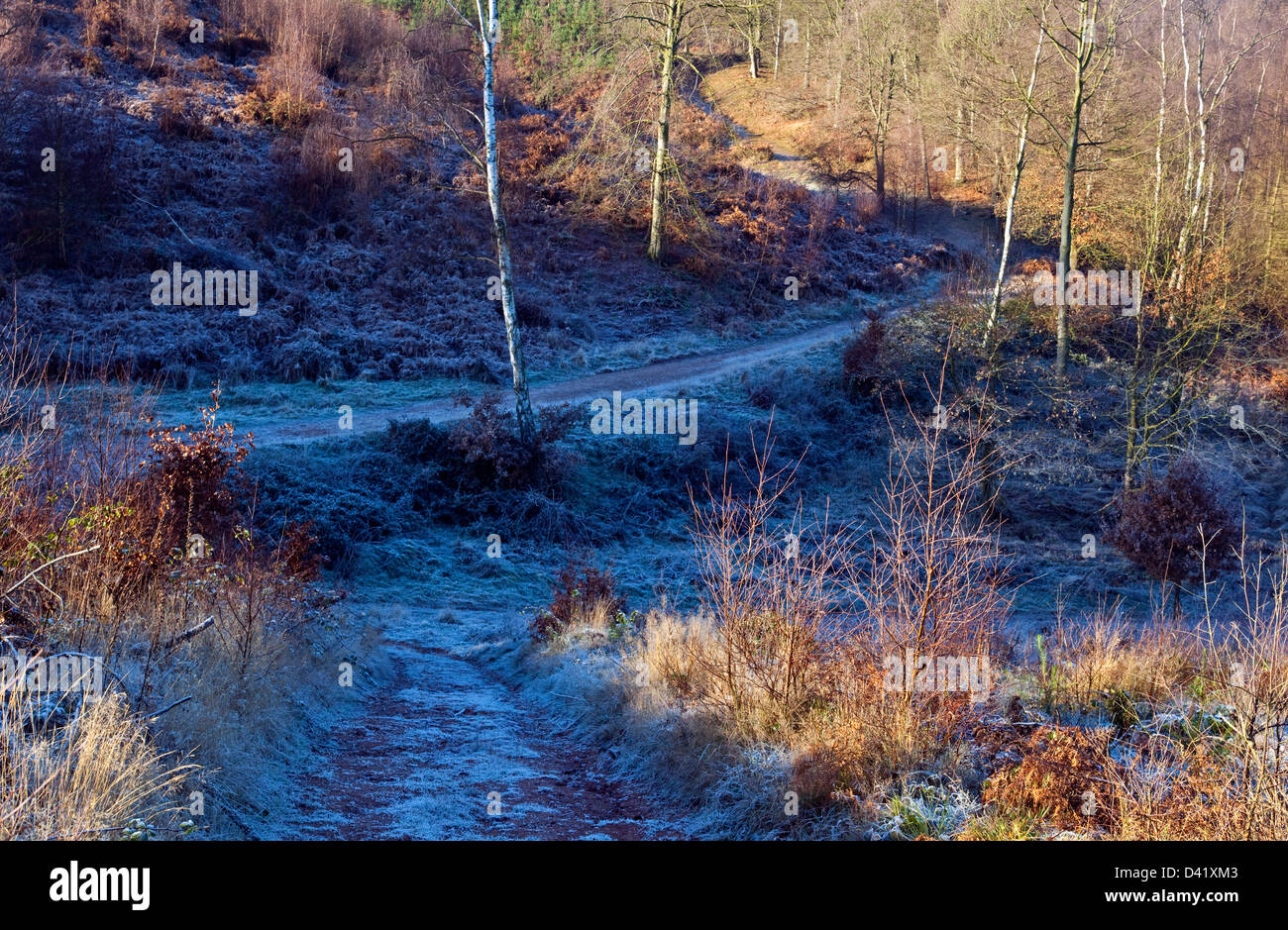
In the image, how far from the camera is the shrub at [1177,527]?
1616 centimetres

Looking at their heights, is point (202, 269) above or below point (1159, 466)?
above

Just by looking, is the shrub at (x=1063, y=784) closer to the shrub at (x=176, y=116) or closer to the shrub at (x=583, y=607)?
the shrub at (x=583, y=607)

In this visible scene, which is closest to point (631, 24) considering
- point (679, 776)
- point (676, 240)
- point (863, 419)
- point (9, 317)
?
point (676, 240)

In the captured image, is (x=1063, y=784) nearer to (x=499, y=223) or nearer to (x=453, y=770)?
(x=453, y=770)

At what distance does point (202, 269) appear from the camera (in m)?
23.7

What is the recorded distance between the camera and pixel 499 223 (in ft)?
55.3

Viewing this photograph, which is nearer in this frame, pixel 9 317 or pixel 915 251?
pixel 9 317

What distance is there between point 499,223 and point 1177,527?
13443 millimetres

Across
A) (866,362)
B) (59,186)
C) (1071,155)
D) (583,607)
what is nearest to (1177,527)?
(866,362)

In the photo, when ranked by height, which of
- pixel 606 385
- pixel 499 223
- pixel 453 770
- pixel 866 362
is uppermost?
pixel 499 223

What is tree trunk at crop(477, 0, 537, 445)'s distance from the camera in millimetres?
15422

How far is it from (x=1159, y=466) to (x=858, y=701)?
71.2 feet
